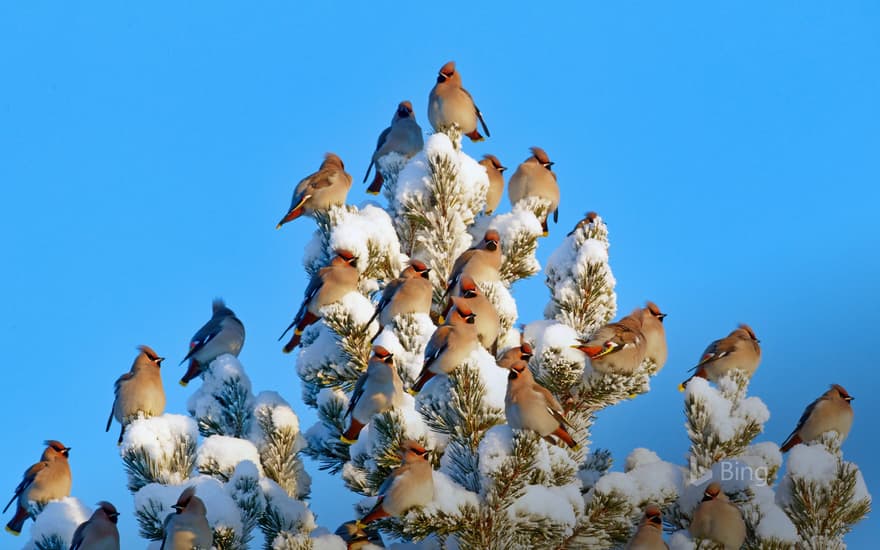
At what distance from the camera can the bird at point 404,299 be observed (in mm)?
5488

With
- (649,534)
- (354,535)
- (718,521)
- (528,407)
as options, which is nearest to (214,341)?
(354,535)

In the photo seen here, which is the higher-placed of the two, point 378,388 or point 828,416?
point 828,416

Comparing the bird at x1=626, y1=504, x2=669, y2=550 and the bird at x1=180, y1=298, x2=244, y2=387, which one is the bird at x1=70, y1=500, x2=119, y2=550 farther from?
the bird at x1=626, y1=504, x2=669, y2=550

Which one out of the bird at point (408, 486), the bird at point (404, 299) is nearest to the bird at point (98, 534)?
the bird at point (408, 486)

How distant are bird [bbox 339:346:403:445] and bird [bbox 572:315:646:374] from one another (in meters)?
0.81

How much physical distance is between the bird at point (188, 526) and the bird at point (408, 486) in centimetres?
74

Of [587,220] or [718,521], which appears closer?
[718,521]

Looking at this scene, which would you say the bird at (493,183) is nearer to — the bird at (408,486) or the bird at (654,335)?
the bird at (654,335)

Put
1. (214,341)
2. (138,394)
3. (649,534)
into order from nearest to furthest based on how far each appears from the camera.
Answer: (649,534), (138,394), (214,341)

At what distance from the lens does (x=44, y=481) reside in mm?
6133

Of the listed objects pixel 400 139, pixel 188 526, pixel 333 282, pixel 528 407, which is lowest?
pixel 188 526

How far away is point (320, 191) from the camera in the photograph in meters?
6.38

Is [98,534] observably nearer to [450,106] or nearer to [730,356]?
[450,106]

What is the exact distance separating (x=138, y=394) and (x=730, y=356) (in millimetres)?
2852
